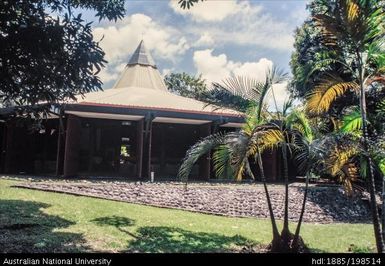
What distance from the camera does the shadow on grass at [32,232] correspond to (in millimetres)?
5895

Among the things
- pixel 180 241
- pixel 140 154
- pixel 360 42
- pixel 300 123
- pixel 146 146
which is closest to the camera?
pixel 360 42

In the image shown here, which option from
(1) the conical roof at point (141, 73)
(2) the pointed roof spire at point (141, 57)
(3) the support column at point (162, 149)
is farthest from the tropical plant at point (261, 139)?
(2) the pointed roof spire at point (141, 57)

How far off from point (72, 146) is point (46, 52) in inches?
442

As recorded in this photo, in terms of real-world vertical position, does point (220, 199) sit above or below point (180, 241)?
above

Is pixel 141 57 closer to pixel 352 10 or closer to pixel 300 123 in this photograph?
pixel 300 123

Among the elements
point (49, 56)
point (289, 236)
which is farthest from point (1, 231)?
point (289, 236)

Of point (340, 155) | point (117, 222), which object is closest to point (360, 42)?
point (340, 155)

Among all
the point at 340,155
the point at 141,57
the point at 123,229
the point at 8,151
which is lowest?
the point at 123,229

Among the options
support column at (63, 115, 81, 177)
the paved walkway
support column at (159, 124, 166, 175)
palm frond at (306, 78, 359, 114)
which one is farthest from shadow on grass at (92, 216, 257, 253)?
support column at (159, 124, 166, 175)

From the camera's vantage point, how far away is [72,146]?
52.8 feet

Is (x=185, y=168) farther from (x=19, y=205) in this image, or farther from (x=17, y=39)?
(x=19, y=205)

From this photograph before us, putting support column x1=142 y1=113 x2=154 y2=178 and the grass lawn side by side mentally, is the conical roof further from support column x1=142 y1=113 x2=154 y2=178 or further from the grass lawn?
the grass lawn

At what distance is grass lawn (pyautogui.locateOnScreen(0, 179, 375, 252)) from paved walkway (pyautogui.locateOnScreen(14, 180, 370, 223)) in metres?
0.96

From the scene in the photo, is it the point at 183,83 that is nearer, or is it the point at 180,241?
the point at 180,241
